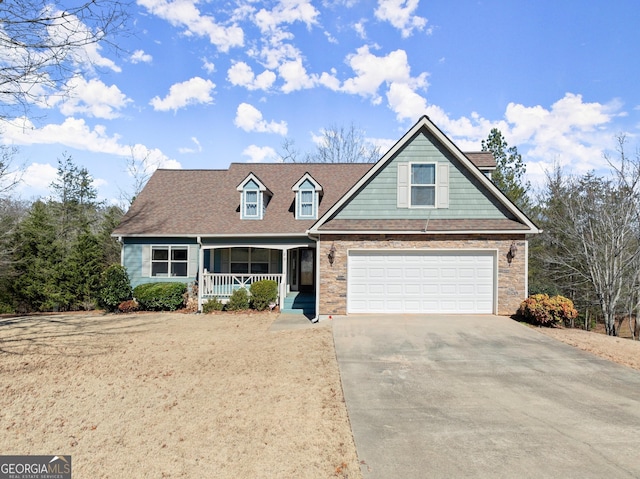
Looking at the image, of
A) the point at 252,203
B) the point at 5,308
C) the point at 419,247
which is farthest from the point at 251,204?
the point at 5,308

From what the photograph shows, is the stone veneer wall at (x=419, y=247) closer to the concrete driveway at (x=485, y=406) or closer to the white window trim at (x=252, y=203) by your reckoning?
the concrete driveway at (x=485, y=406)

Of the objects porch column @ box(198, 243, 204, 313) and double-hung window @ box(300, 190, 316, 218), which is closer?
porch column @ box(198, 243, 204, 313)

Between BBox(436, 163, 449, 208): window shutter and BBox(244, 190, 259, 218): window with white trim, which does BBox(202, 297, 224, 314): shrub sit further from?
BBox(436, 163, 449, 208): window shutter

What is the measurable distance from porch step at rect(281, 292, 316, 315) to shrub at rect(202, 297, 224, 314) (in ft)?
9.39

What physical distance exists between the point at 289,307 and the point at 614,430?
11.8 m

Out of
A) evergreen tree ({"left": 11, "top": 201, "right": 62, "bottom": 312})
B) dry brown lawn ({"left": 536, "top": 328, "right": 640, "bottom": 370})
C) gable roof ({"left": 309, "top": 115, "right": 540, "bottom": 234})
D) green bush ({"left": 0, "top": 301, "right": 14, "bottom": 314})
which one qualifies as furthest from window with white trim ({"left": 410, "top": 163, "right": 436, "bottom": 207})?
green bush ({"left": 0, "top": 301, "right": 14, "bottom": 314})

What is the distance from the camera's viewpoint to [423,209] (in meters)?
13.4

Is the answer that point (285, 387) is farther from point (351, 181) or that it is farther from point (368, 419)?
point (351, 181)

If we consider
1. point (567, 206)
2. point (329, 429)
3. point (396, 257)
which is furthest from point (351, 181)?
point (329, 429)

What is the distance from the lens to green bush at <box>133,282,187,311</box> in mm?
16453

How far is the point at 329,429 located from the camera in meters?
5.20

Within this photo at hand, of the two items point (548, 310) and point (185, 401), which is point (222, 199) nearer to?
point (185, 401)

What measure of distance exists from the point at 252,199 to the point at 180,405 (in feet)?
41.6

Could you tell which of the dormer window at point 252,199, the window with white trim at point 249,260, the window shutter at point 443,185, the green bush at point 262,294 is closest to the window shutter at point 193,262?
the window with white trim at point 249,260
